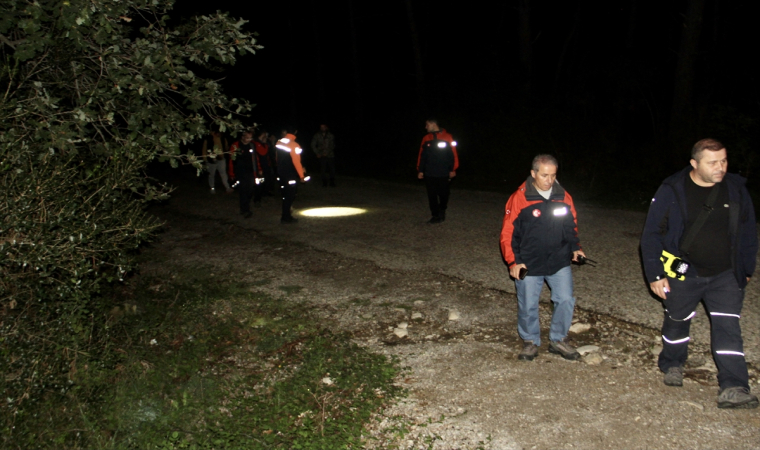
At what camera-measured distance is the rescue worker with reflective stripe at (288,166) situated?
12297 millimetres

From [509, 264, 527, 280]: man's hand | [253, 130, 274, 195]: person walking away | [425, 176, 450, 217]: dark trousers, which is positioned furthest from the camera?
[253, 130, 274, 195]: person walking away

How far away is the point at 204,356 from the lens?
19.1ft

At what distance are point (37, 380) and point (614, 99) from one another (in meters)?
19.6

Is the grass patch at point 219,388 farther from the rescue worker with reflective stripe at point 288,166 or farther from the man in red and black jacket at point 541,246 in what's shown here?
the rescue worker with reflective stripe at point 288,166

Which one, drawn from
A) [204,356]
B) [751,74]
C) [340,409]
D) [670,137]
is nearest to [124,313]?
[204,356]

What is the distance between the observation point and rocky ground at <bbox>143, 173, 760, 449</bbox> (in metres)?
4.28

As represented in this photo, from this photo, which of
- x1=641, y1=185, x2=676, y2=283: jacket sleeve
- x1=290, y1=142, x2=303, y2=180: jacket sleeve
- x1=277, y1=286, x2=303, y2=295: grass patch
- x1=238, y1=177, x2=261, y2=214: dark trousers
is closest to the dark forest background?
x1=290, y1=142, x2=303, y2=180: jacket sleeve

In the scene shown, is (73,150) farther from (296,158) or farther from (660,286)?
(296,158)

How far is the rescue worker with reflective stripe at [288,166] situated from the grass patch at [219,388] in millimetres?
5417

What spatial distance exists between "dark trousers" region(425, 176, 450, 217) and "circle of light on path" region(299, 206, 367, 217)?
223 centimetres

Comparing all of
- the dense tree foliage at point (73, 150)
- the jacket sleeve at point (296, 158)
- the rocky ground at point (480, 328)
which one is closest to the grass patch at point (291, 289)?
the rocky ground at point (480, 328)

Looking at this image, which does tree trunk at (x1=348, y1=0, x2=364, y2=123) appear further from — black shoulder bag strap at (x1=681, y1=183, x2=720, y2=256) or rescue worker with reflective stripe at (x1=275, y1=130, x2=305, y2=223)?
black shoulder bag strap at (x1=681, y1=183, x2=720, y2=256)

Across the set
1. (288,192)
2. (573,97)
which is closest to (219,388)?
(288,192)

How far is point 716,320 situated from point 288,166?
351 inches
